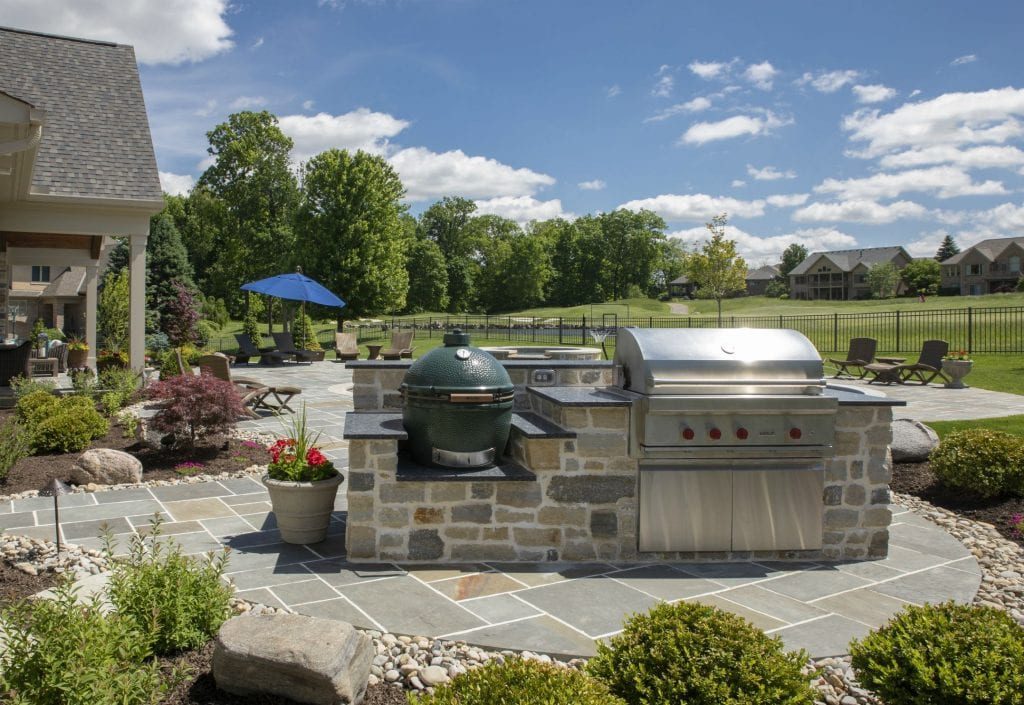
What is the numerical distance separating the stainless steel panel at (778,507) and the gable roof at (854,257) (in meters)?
74.5

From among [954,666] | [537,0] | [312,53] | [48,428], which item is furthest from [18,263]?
[954,666]

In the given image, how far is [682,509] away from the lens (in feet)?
15.6

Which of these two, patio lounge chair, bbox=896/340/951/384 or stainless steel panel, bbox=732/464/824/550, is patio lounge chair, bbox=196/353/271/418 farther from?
patio lounge chair, bbox=896/340/951/384

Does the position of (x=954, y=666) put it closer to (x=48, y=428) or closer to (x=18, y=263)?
(x=48, y=428)

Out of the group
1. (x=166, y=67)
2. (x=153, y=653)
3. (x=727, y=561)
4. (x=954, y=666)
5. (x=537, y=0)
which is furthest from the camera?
(x=166, y=67)

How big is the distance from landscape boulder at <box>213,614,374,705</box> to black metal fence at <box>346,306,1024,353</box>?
56.4 feet

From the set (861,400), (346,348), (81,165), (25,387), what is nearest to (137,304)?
(81,165)

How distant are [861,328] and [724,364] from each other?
3085cm

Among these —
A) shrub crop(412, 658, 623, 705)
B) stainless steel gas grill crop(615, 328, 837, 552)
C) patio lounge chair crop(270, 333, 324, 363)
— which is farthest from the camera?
patio lounge chair crop(270, 333, 324, 363)

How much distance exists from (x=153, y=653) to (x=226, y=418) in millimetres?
4835

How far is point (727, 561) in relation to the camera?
4.81 m

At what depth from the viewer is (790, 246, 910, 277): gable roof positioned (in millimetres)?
72562

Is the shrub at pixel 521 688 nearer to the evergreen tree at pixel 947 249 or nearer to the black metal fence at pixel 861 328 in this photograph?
the black metal fence at pixel 861 328

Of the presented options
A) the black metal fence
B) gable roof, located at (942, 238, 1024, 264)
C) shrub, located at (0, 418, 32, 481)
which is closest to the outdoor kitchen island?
shrub, located at (0, 418, 32, 481)
